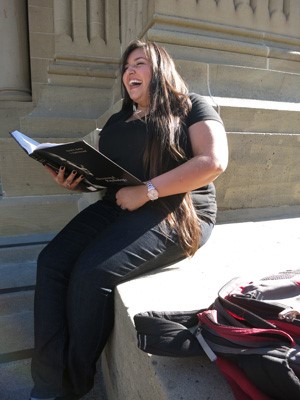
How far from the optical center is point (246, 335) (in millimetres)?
982

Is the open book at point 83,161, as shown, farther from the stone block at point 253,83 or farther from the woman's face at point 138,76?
the stone block at point 253,83

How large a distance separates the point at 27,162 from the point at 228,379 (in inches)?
121

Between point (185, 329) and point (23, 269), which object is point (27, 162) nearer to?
point (23, 269)

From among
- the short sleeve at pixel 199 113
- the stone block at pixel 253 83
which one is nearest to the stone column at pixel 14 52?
the stone block at pixel 253 83

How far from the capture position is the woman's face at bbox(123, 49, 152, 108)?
1.99 metres

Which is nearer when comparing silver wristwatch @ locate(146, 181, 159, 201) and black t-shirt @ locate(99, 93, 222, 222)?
silver wristwatch @ locate(146, 181, 159, 201)

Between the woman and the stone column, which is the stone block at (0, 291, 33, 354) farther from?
the stone column

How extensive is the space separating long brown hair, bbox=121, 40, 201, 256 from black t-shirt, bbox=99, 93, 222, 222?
0.16 ft

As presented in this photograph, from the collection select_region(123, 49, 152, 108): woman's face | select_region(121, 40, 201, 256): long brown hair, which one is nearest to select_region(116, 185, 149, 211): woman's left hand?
select_region(121, 40, 201, 256): long brown hair

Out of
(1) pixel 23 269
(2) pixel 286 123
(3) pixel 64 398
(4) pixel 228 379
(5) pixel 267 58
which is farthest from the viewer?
(5) pixel 267 58

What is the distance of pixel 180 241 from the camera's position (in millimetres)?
1750

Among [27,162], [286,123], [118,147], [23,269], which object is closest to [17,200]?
[27,162]

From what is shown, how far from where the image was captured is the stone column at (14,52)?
448cm

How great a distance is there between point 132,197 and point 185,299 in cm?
59
